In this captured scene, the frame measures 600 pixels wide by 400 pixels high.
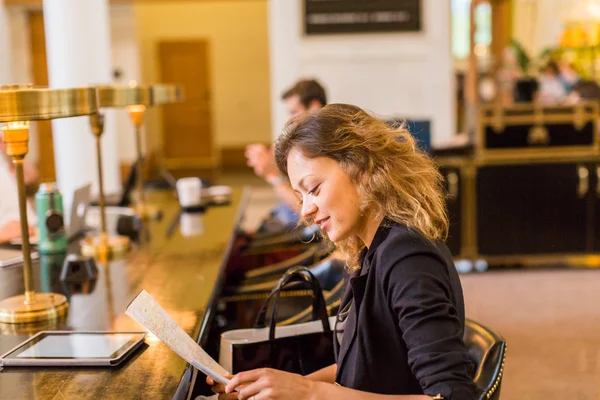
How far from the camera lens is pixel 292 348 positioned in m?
1.87

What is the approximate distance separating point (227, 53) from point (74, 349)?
475 inches

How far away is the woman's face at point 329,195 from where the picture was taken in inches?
59.1

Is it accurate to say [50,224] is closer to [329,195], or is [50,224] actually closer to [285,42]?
[329,195]

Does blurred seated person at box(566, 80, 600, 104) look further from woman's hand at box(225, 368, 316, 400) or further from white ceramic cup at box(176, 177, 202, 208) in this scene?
woman's hand at box(225, 368, 316, 400)

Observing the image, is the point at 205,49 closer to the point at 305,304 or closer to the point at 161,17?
the point at 161,17

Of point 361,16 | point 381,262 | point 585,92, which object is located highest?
point 361,16

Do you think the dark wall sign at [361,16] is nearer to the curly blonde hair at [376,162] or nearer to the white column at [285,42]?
the white column at [285,42]

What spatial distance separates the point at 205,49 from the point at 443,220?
40.0 ft

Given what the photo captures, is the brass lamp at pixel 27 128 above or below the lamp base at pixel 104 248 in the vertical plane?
above

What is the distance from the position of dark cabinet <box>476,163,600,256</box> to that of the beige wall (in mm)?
8280

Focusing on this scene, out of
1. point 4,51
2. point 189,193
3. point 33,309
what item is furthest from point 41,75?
point 33,309

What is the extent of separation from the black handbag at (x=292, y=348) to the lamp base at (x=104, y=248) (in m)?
1.03

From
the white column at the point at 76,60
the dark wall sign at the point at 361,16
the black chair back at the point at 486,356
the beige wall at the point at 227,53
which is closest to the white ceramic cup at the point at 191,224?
the white column at the point at 76,60

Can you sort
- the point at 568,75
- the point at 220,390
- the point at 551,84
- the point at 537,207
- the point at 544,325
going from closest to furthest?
the point at 220,390
the point at 544,325
the point at 537,207
the point at 551,84
the point at 568,75
